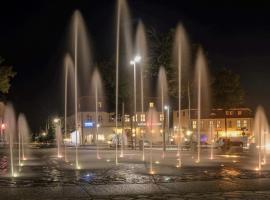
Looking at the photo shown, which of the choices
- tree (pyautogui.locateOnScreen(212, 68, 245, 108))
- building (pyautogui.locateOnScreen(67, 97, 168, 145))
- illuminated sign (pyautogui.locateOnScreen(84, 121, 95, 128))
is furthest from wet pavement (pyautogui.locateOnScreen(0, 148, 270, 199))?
illuminated sign (pyautogui.locateOnScreen(84, 121, 95, 128))

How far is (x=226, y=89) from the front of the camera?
74.4 meters

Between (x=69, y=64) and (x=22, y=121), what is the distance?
Result: 2971 inches

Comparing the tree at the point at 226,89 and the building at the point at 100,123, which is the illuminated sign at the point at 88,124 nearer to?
the building at the point at 100,123

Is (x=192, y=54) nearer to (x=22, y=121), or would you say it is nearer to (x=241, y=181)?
(x=241, y=181)

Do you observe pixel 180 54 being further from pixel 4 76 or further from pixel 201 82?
pixel 4 76

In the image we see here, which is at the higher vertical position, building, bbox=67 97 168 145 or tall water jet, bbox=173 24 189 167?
tall water jet, bbox=173 24 189 167

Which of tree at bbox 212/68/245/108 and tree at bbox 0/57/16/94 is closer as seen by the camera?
tree at bbox 0/57/16/94

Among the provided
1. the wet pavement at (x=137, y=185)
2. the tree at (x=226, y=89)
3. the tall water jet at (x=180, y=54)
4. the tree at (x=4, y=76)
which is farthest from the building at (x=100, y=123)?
the wet pavement at (x=137, y=185)

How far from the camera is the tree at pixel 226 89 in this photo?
243 ft

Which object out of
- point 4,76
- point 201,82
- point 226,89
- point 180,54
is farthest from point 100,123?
point 4,76

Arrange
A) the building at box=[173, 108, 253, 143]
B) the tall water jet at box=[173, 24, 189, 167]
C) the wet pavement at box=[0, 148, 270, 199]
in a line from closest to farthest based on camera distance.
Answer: the wet pavement at box=[0, 148, 270, 199]
the tall water jet at box=[173, 24, 189, 167]
the building at box=[173, 108, 253, 143]

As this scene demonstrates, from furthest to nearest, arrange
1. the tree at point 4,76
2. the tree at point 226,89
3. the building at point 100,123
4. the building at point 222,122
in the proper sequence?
1. the building at point 222,122
2. the building at point 100,123
3. the tree at point 226,89
4. the tree at point 4,76

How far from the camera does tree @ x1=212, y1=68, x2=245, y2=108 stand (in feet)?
243

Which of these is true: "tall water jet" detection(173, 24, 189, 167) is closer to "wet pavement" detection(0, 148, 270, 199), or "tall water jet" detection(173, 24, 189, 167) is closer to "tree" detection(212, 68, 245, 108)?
"tree" detection(212, 68, 245, 108)
